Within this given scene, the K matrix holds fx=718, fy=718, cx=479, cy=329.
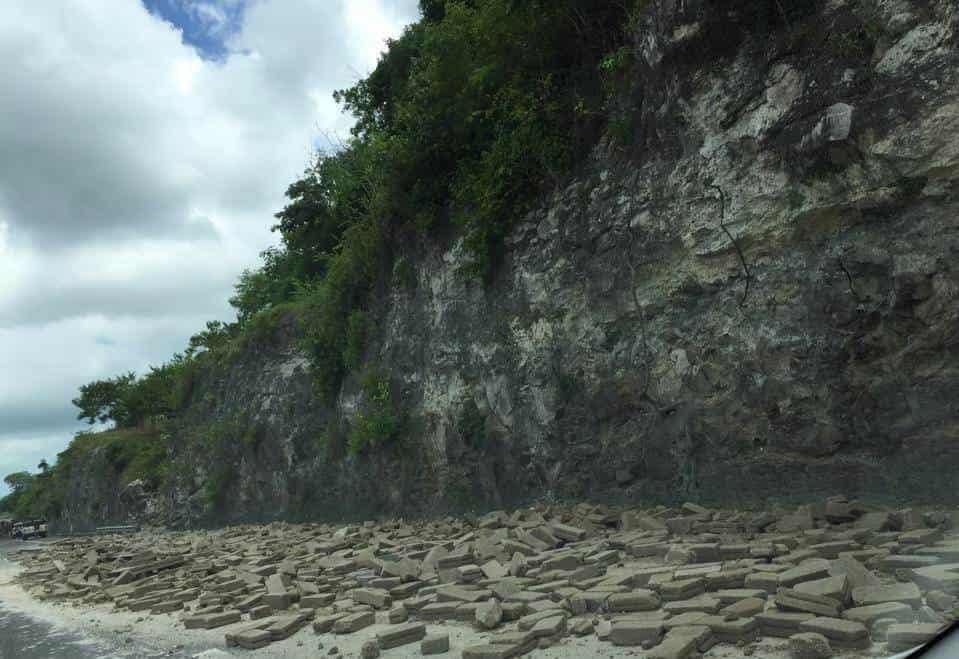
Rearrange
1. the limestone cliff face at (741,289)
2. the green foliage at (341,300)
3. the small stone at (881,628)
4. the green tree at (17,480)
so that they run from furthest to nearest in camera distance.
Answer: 1. the green tree at (17,480)
2. the green foliage at (341,300)
3. the limestone cliff face at (741,289)
4. the small stone at (881,628)

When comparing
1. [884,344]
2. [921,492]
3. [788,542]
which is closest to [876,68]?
[884,344]

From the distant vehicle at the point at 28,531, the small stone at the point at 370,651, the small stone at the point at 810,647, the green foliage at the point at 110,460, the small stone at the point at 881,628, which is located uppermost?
the green foliage at the point at 110,460

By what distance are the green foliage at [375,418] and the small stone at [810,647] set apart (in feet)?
38.1

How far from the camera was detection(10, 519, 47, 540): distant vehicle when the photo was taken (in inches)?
1639

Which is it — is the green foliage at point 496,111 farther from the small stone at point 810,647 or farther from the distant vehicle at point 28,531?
the distant vehicle at point 28,531

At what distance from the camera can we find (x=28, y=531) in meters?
42.0

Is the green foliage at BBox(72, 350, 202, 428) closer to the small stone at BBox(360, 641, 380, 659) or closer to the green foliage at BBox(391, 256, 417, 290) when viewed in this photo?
the green foliage at BBox(391, 256, 417, 290)

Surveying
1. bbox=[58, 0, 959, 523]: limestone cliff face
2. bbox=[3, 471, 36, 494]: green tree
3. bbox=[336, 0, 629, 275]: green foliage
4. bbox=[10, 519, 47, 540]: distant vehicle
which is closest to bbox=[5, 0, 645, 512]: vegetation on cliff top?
bbox=[336, 0, 629, 275]: green foliage

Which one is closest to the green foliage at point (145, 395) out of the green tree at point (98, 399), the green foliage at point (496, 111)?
the green tree at point (98, 399)

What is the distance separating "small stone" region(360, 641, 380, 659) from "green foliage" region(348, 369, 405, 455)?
962cm

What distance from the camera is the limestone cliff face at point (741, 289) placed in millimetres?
7395

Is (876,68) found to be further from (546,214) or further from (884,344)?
(546,214)

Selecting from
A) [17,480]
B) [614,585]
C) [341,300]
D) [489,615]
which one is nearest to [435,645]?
[489,615]

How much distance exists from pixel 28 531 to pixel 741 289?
1816 inches
